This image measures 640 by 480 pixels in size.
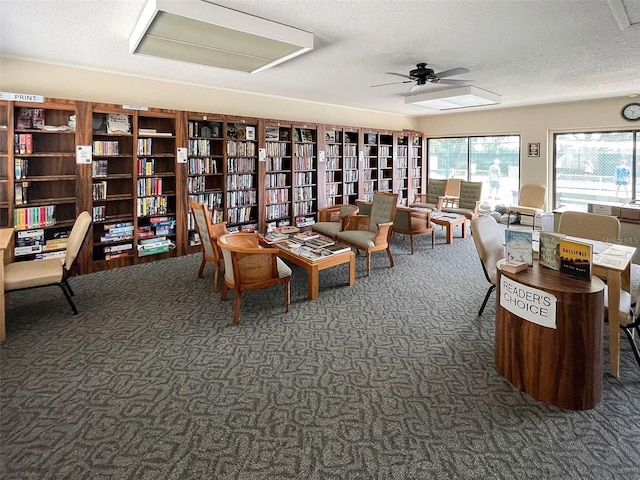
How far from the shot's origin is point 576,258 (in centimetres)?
242

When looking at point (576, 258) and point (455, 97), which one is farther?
point (455, 97)

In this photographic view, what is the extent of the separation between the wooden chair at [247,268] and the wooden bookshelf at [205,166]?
103 inches

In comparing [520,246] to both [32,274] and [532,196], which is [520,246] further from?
[532,196]

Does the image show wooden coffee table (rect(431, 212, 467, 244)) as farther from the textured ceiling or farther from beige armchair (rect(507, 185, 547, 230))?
the textured ceiling

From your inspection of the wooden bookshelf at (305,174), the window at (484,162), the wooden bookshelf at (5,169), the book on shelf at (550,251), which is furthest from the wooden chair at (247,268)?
the window at (484,162)

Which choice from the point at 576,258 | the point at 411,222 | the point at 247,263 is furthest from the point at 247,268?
the point at 411,222

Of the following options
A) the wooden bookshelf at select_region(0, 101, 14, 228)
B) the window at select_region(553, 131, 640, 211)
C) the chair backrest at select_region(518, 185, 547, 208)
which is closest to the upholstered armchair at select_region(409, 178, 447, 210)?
the chair backrest at select_region(518, 185, 547, 208)

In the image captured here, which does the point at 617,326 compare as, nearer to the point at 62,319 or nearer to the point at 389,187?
the point at 62,319

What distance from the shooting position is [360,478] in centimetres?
180

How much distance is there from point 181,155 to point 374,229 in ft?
10.4

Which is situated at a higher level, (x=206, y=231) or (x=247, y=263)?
(x=206, y=231)

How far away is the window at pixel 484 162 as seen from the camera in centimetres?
906

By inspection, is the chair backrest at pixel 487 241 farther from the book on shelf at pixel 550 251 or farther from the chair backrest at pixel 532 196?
the chair backrest at pixel 532 196

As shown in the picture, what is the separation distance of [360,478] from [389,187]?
323 inches
